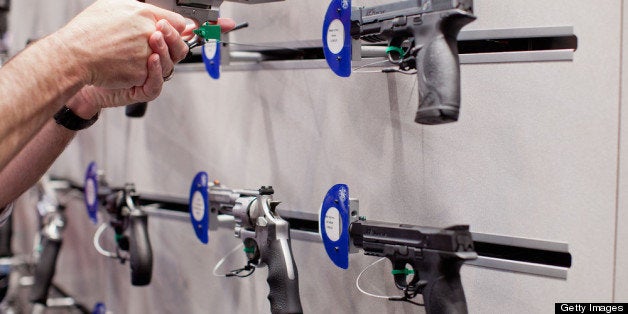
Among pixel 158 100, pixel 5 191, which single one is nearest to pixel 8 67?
pixel 5 191

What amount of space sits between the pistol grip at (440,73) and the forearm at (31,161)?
2.50 ft

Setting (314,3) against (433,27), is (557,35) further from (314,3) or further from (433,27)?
(314,3)

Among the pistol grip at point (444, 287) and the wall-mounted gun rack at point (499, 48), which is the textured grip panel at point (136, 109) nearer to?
the wall-mounted gun rack at point (499, 48)

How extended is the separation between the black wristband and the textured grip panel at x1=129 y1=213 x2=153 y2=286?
443 millimetres

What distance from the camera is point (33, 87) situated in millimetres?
991

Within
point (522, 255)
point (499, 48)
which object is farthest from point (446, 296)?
point (499, 48)

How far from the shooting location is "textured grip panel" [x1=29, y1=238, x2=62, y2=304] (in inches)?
85.5

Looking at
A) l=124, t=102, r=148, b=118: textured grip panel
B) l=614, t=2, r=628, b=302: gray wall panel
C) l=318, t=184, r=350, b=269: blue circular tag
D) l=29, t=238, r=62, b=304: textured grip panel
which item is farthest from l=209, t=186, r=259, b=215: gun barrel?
l=29, t=238, r=62, b=304: textured grip panel

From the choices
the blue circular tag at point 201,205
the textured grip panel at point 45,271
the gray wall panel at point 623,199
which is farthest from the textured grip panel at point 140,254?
the gray wall panel at point 623,199

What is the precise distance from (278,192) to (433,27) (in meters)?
0.70

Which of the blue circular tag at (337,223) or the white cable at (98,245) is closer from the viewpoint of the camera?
the blue circular tag at (337,223)

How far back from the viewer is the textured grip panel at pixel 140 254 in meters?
1.73

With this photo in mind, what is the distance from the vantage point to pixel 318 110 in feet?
4.97

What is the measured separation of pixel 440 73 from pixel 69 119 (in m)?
0.77
